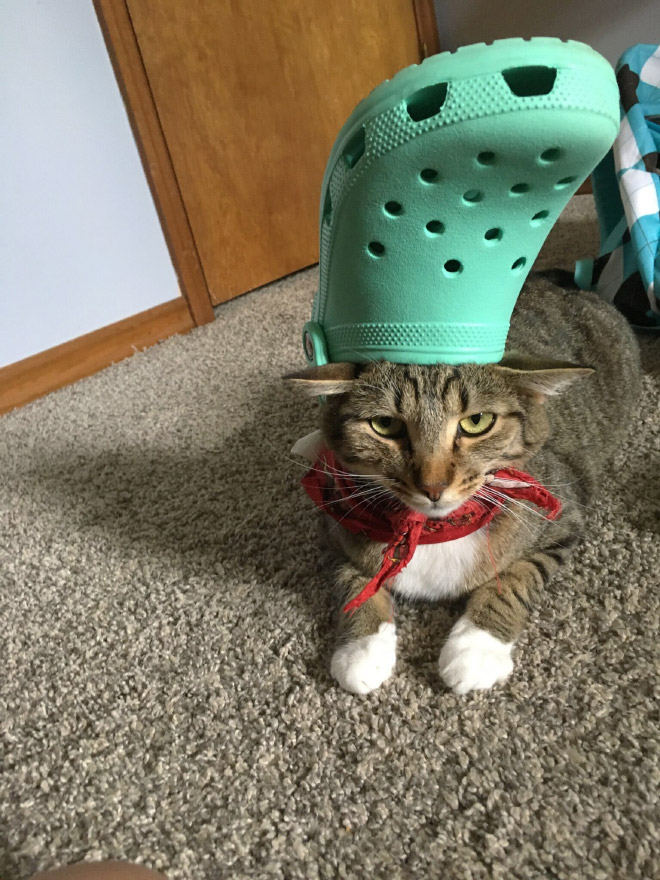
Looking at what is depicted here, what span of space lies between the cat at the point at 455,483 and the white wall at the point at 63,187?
1.14 meters

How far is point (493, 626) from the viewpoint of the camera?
0.72m

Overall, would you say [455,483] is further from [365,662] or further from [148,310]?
[148,310]

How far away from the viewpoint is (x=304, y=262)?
7.49 feet

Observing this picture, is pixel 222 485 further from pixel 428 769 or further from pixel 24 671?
pixel 428 769

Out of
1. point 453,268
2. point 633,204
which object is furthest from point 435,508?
point 633,204

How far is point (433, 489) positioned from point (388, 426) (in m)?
0.09

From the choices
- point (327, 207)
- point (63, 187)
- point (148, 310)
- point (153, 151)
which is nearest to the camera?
point (327, 207)

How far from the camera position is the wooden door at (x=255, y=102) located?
1.79 m

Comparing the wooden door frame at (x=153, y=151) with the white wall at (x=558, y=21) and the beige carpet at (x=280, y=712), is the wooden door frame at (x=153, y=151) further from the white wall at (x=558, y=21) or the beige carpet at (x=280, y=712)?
the white wall at (x=558, y=21)

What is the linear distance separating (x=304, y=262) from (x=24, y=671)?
5.92ft

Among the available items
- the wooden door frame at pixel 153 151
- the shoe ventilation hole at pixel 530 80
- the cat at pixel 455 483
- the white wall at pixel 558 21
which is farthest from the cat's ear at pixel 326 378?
the white wall at pixel 558 21

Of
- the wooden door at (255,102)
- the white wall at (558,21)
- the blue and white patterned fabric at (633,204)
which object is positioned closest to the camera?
the blue and white patterned fabric at (633,204)

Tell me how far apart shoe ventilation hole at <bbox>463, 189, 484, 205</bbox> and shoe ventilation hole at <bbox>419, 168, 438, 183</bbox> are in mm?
33

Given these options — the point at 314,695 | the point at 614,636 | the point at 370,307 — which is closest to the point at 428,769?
the point at 314,695
